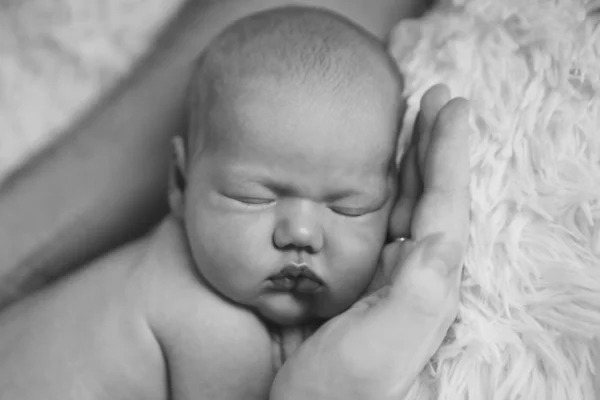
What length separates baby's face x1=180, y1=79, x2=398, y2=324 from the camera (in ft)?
2.64

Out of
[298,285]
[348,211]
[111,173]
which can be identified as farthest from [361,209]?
[111,173]

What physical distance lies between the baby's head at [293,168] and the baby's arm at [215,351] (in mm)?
32

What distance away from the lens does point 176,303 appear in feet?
2.89

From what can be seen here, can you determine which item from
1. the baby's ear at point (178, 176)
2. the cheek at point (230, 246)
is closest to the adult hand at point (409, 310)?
the cheek at point (230, 246)

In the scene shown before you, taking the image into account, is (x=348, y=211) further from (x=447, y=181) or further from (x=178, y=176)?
(x=178, y=176)

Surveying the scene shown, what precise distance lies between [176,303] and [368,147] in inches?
12.4

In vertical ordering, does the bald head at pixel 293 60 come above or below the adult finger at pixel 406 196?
above

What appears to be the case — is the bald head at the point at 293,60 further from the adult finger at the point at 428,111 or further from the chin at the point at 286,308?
the chin at the point at 286,308

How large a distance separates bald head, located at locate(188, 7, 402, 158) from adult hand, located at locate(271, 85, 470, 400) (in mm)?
113

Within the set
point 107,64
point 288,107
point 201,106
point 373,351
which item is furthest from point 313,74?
point 107,64

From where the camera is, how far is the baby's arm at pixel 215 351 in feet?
2.83

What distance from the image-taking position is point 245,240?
2.67 ft

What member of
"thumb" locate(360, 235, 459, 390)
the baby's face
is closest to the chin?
the baby's face

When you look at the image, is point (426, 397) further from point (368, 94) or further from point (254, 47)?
point (254, 47)
